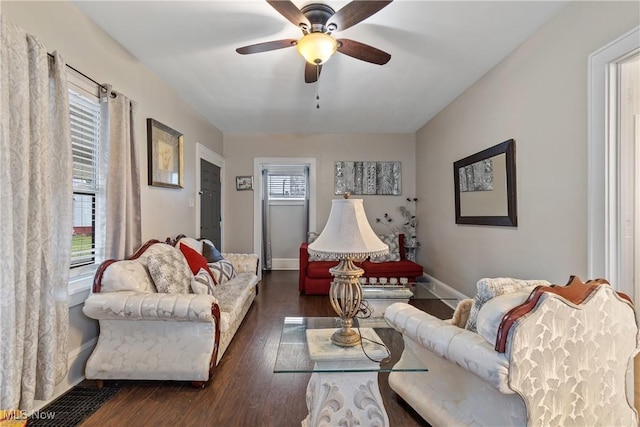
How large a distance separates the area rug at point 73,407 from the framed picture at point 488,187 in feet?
10.8

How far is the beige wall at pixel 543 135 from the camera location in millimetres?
1936

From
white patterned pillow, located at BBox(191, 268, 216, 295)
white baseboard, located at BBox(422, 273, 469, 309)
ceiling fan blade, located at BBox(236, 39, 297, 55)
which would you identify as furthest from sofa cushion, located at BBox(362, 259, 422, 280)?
ceiling fan blade, located at BBox(236, 39, 297, 55)

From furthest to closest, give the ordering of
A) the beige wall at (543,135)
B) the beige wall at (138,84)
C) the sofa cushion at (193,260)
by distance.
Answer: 1. the sofa cushion at (193,260)
2. the beige wall at (543,135)
3. the beige wall at (138,84)

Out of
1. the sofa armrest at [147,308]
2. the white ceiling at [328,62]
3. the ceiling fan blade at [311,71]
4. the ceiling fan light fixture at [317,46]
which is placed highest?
the white ceiling at [328,62]

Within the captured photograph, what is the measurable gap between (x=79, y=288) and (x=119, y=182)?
2.60ft

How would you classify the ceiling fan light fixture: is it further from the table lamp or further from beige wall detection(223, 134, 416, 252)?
beige wall detection(223, 134, 416, 252)

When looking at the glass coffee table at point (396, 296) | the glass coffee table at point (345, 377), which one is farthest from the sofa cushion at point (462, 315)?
the glass coffee table at point (396, 296)

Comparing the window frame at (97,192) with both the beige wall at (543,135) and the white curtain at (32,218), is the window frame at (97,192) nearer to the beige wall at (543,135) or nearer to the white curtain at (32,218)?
the white curtain at (32,218)

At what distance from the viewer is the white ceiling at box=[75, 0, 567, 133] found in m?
2.06

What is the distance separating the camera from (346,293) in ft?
4.73

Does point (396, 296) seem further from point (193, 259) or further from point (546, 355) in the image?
point (193, 259)

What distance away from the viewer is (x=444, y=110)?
4.05 metres

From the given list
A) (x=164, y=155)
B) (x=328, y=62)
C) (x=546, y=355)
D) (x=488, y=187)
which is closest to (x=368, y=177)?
(x=488, y=187)

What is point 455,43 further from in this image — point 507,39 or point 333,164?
point 333,164
